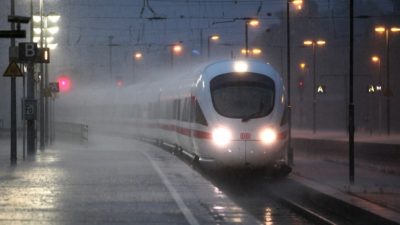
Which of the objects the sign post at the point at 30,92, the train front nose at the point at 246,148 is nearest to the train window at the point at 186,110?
the train front nose at the point at 246,148

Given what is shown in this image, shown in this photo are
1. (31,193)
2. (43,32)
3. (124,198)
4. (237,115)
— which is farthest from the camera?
(43,32)

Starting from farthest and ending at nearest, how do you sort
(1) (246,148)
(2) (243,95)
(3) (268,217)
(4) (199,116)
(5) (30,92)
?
(5) (30,92)
(4) (199,116)
(2) (243,95)
(1) (246,148)
(3) (268,217)

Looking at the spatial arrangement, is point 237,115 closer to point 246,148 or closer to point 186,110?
point 246,148

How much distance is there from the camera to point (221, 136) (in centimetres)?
2334

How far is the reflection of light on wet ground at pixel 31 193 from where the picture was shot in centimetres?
1606

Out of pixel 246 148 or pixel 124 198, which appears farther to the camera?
pixel 246 148

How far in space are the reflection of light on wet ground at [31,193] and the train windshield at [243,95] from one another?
16.3ft

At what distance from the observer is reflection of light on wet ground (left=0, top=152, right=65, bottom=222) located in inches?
632

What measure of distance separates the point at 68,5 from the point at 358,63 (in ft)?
212

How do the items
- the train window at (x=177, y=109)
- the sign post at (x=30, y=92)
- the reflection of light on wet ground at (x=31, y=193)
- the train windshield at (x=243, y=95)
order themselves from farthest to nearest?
1. the train window at (x=177, y=109)
2. the sign post at (x=30, y=92)
3. the train windshield at (x=243, y=95)
4. the reflection of light on wet ground at (x=31, y=193)

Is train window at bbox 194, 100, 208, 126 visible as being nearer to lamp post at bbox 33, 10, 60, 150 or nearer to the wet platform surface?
the wet platform surface

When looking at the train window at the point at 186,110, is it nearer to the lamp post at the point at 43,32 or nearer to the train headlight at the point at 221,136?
the train headlight at the point at 221,136

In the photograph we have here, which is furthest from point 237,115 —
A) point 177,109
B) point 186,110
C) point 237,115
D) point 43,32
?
point 43,32

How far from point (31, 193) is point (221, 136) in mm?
5891
